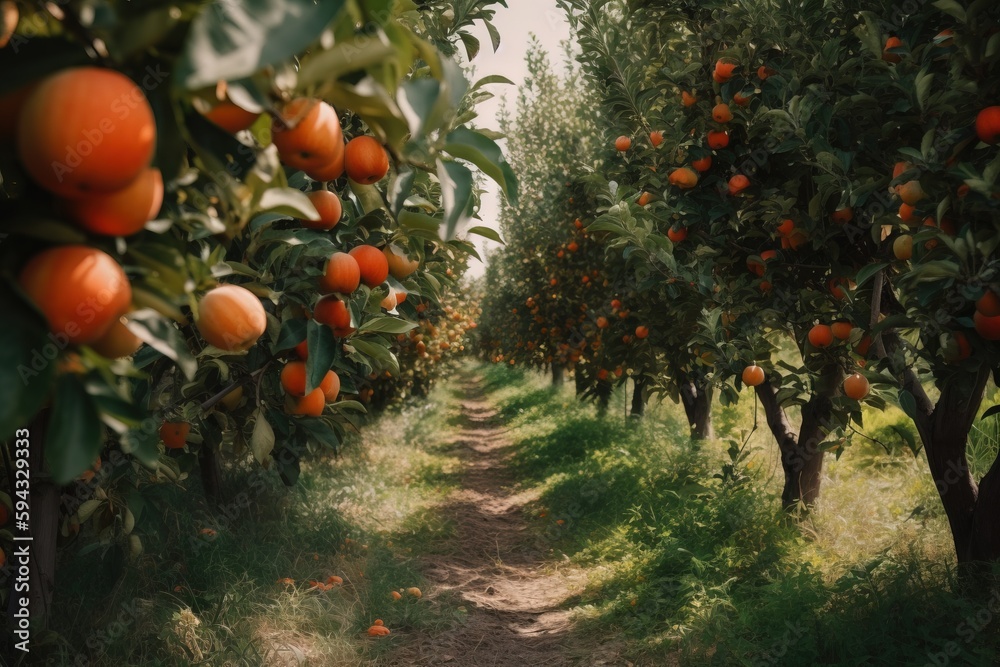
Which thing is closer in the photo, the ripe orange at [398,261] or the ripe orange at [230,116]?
the ripe orange at [230,116]

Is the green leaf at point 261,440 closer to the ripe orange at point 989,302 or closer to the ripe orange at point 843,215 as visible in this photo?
the ripe orange at point 989,302

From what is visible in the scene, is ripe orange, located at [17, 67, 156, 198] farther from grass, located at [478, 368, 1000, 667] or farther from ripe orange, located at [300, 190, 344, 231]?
grass, located at [478, 368, 1000, 667]

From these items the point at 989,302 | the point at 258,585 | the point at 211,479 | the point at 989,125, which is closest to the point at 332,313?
the point at 989,302

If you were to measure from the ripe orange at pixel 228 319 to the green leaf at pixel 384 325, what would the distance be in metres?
0.84

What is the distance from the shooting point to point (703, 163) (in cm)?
393

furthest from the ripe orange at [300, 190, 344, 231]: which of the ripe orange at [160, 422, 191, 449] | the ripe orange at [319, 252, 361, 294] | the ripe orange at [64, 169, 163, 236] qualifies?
the ripe orange at [160, 422, 191, 449]

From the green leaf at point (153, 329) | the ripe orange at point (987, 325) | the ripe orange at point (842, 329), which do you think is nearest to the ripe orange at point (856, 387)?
the ripe orange at point (842, 329)

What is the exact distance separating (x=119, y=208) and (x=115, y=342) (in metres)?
0.17

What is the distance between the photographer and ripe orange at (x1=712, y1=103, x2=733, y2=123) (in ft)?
12.4

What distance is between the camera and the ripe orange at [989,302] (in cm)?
220

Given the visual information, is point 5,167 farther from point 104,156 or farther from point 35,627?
point 35,627

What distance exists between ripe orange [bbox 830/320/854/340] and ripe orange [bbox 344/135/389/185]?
2809mm

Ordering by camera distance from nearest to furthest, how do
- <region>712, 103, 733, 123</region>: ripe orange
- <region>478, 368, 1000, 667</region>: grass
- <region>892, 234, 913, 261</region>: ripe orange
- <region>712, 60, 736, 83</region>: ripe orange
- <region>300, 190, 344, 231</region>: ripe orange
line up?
1. <region>300, 190, 344, 231</region>: ripe orange
2. <region>892, 234, 913, 261</region>: ripe orange
3. <region>478, 368, 1000, 667</region>: grass
4. <region>712, 60, 736, 83</region>: ripe orange
5. <region>712, 103, 733, 123</region>: ripe orange

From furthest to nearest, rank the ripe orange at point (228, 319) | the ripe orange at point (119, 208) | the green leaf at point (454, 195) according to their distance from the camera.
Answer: the ripe orange at point (228, 319), the green leaf at point (454, 195), the ripe orange at point (119, 208)
